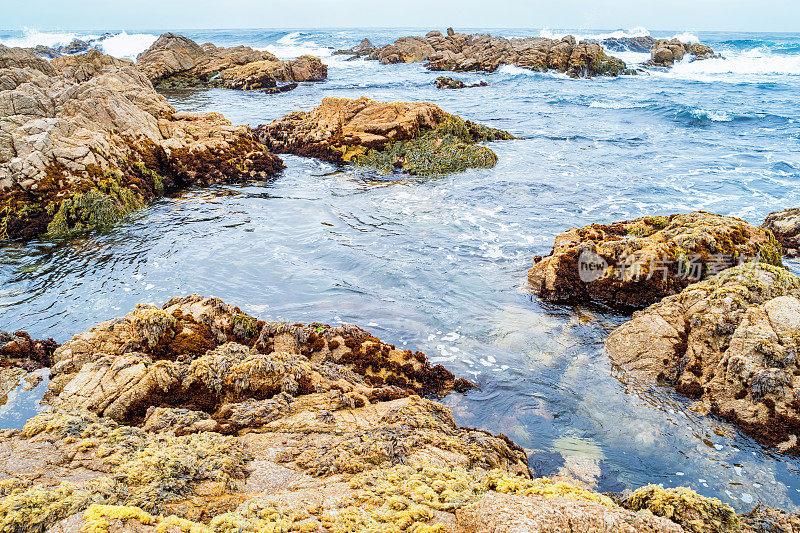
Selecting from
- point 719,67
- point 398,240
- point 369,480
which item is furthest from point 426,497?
point 719,67

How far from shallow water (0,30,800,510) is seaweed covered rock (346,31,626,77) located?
33.0 m

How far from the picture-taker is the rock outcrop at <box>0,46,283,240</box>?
14.4m

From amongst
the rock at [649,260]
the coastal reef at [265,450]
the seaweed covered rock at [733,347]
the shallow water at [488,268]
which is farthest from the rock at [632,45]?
the coastal reef at [265,450]

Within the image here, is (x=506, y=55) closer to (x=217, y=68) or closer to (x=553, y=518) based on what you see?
(x=217, y=68)

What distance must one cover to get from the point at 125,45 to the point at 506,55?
81.9 m

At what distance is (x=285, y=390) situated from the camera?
22.0ft

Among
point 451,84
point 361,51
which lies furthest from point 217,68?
point 361,51

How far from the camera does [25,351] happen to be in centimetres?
835

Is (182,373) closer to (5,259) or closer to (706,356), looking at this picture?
(706,356)

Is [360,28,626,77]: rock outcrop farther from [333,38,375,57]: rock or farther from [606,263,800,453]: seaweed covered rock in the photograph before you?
[606,263,800,453]: seaweed covered rock

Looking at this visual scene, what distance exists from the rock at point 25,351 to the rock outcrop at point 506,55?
61742mm

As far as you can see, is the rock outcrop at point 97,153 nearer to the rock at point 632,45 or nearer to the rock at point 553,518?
the rock at point 553,518

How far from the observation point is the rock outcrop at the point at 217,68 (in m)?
48.2

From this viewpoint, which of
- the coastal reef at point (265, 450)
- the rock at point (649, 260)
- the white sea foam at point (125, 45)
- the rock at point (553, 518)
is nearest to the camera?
the rock at point (553, 518)
